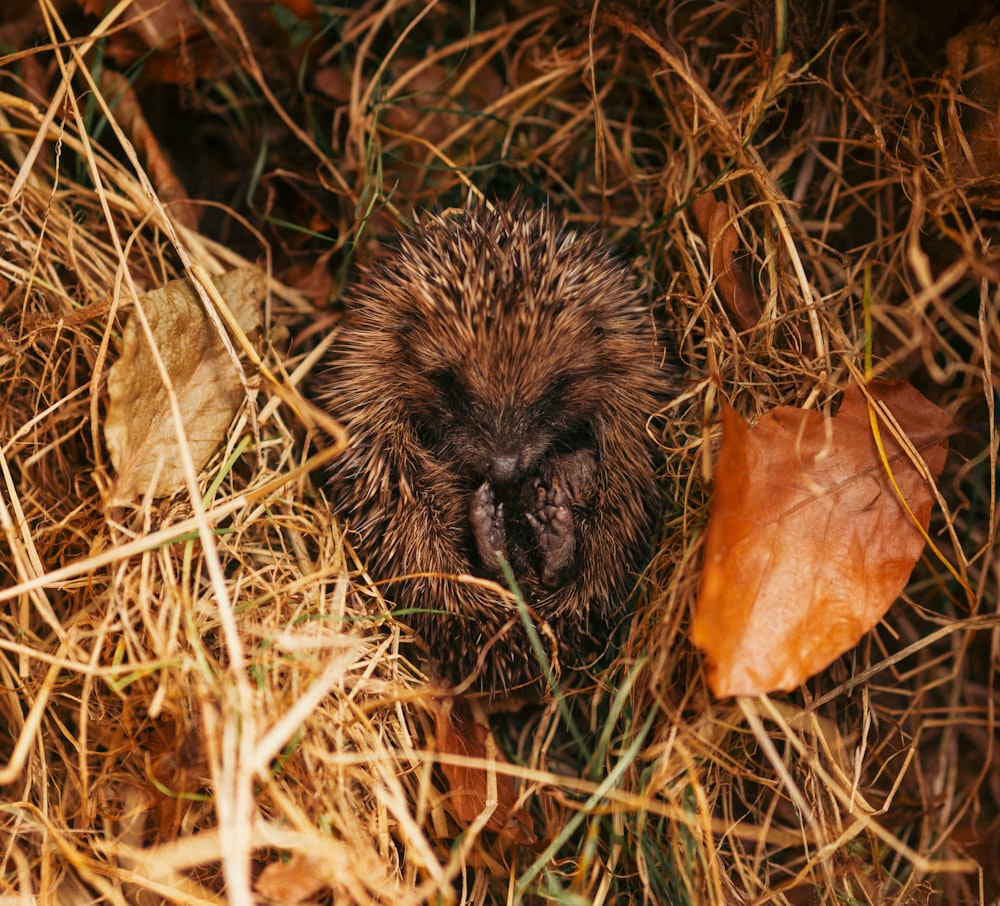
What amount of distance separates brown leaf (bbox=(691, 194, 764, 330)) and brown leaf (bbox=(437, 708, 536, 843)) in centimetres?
171

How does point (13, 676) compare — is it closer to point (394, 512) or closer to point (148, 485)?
point (148, 485)

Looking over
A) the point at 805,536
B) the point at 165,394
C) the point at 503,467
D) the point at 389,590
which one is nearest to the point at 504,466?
the point at 503,467

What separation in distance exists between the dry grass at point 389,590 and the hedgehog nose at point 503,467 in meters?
0.57

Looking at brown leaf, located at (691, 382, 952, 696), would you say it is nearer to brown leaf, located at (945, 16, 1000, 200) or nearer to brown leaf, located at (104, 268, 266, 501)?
brown leaf, located at (945, 16, 1000, 200)

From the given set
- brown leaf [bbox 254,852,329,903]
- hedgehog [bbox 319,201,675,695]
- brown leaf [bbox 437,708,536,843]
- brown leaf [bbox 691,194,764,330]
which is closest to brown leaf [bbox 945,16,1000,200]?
brown leaf [bbox 691,194,764,330]

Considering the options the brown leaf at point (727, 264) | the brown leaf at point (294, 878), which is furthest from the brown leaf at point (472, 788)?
the brown leaf at point (727, 264)

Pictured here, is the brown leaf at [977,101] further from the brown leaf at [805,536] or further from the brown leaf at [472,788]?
the brown leaf at [472,788]

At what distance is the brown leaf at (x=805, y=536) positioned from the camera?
2.36m

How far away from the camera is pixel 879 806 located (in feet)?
10.0

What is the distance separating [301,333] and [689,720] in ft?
6.74

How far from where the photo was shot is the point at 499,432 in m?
2.77

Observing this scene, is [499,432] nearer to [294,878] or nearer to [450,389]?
[450,389]

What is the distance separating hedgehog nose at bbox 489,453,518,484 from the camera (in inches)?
107

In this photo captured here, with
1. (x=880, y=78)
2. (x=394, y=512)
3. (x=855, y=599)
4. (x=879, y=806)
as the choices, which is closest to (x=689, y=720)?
(x=855, y=599)
